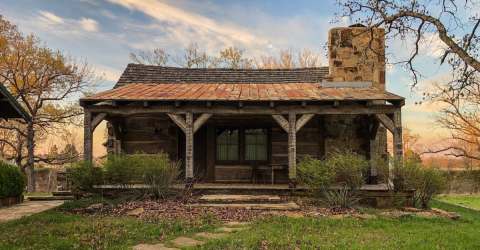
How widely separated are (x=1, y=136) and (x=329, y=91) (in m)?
21.2

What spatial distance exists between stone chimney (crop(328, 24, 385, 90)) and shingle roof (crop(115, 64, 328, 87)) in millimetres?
800

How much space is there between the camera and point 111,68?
85.7ft

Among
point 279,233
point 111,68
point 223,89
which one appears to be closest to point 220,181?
point 223,89

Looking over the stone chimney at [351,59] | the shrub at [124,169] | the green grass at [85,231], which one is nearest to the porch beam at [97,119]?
the shrub at [124,169]

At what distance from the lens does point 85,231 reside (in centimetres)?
789

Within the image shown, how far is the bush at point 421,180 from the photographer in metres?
11.2

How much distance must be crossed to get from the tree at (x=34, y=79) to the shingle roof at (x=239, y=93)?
33.4 feet

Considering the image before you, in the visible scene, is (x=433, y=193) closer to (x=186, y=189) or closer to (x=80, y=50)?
(x=186, y=189)

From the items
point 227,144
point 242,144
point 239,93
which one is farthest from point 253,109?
point 227,144

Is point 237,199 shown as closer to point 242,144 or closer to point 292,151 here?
point 292,151

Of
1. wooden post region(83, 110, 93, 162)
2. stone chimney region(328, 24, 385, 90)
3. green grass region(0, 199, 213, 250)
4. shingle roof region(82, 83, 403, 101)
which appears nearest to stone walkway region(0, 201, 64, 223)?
green grass region(0, 199, 213, 250)

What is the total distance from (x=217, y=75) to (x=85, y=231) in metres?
10.9

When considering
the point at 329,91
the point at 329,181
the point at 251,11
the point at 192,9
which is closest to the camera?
the point at 329,181

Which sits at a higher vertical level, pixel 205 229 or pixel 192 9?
pixel 192 9
